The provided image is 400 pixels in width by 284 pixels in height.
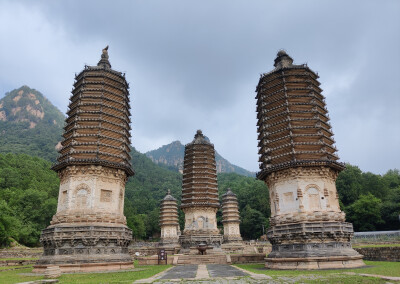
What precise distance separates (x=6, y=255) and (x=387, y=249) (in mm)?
50110

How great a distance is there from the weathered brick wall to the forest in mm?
38103

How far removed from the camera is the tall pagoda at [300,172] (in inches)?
967

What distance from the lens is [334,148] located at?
96.6 ft

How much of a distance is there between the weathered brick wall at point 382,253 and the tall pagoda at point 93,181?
26.2m

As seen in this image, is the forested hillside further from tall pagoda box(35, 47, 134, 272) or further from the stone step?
the stone step

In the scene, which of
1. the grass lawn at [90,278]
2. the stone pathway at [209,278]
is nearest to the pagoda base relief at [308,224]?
the stone pathway at [209,278]

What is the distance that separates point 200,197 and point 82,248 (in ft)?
86.8

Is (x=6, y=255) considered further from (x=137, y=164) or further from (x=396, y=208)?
(x=137, y=164)

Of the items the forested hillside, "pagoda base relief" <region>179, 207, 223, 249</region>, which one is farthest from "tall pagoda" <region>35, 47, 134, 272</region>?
the forested hillside

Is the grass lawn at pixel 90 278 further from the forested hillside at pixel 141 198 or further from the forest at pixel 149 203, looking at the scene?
the forest at pixel 149 203

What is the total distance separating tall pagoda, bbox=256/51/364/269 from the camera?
24567mm

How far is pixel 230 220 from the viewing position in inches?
2469

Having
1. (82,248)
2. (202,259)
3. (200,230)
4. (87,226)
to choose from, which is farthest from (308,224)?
(200,230)

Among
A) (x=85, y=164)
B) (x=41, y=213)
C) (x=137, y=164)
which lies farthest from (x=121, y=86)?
(x=137, y=164)
